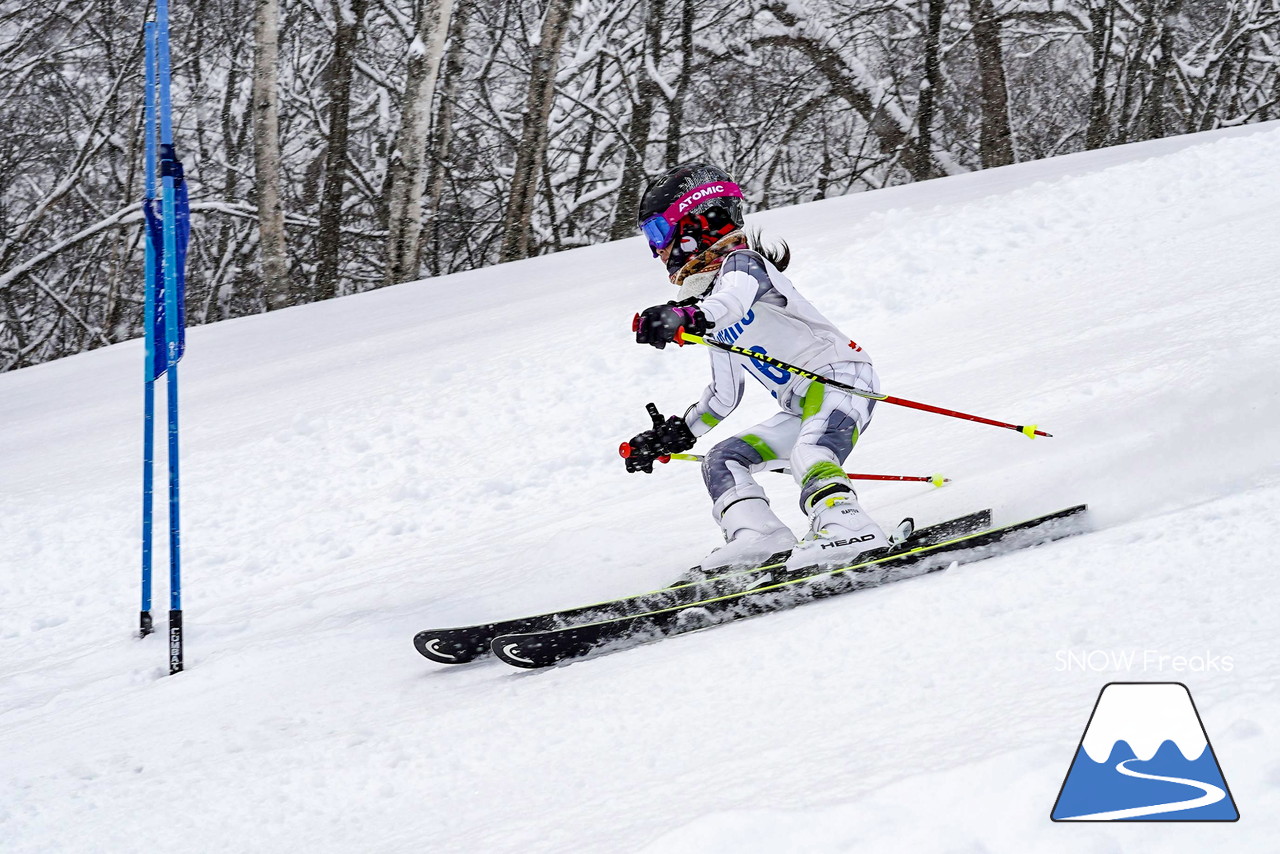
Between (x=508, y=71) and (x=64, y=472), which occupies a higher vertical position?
(x=508, y=71)

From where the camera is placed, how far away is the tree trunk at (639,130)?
1775 centimetres

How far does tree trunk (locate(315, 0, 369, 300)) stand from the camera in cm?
1480

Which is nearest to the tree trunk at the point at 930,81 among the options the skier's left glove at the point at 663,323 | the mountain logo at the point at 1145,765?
the skier's left glove at the point at 663,323

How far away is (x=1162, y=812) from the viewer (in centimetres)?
205

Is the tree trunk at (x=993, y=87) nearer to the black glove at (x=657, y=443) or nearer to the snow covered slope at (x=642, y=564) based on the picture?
the snow covered slope at (x=642, y=564)

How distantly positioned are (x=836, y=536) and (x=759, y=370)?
2.41ft

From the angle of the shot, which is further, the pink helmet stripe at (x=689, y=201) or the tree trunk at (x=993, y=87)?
the tree trunk at (x=993, y=87)

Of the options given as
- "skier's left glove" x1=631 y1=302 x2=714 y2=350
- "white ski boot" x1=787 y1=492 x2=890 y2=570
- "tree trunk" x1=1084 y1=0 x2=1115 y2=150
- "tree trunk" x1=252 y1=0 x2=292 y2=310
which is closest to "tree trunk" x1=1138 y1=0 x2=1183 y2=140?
"tree trunk" x1=1084 y1=0 x2=1115 y2=150

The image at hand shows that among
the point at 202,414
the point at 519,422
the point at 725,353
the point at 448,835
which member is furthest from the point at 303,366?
the point at 448,835

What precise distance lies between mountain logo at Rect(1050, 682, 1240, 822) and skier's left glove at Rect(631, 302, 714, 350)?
1718 mm

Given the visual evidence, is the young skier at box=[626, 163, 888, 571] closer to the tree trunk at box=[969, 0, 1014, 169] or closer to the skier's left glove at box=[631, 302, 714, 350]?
the skier's left glove at box=[631, 302, 714, 350]

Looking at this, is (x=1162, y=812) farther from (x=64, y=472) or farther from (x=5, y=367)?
(x=5, y=367)

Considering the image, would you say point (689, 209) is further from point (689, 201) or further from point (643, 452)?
point (643, 452)

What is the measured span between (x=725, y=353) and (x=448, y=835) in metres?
2.33
